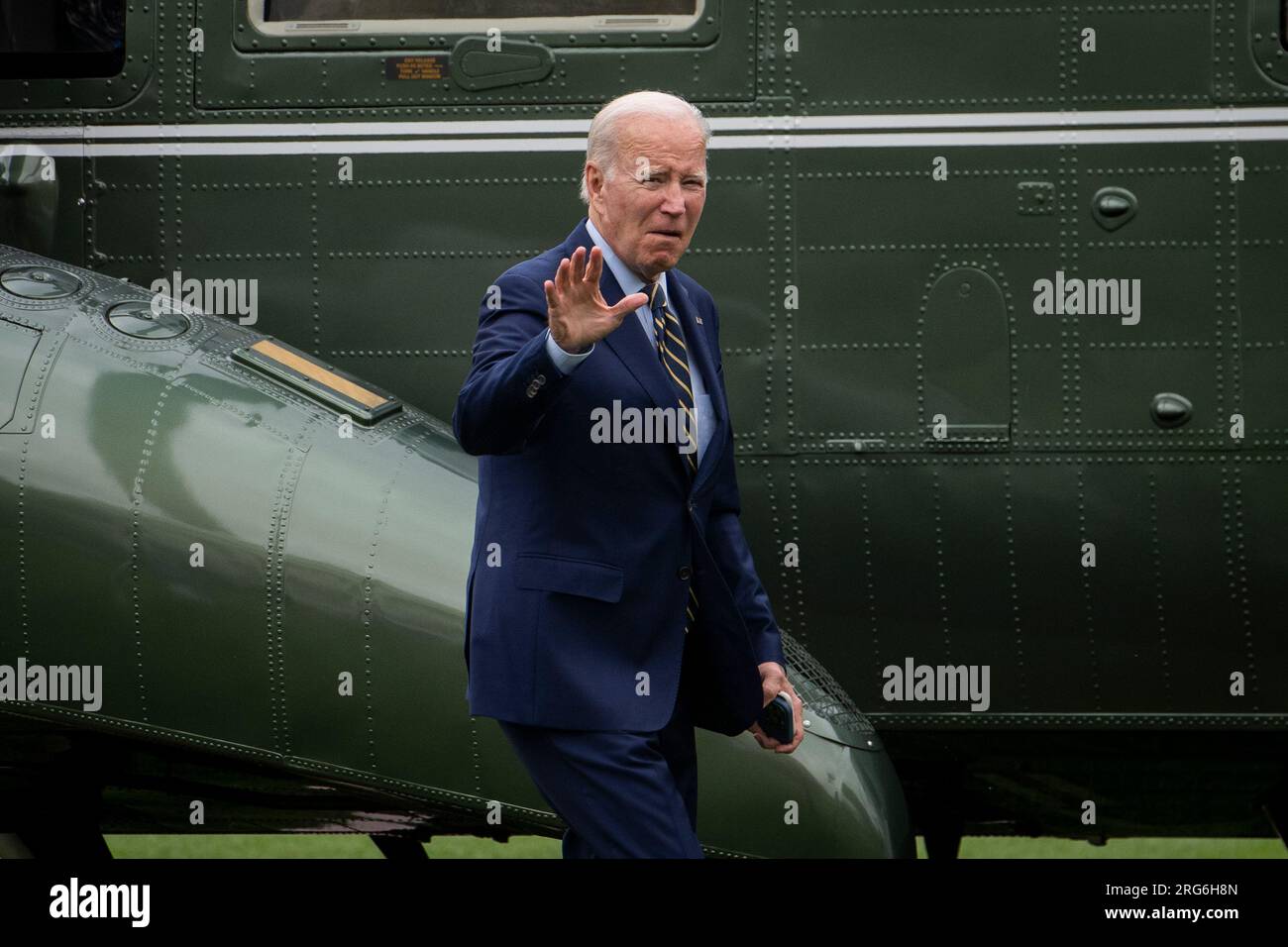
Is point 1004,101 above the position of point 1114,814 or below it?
above

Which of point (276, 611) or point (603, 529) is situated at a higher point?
point (276, 611)

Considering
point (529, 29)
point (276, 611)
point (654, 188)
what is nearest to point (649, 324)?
point (654, 188)

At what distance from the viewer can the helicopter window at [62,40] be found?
570 cm

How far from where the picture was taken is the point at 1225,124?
5.50 metres

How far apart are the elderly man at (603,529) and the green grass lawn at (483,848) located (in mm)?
4707

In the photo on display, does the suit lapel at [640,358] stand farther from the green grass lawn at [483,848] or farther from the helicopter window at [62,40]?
the green grass lawn at [483,848]

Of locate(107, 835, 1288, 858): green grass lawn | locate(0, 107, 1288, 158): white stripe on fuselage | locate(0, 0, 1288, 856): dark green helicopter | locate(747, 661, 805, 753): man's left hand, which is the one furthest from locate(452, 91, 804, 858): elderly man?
locate(107, 835, 1288, 858): green grass lawn

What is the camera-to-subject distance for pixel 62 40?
572 centimetres

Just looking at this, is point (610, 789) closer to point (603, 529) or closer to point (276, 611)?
point (603, 529)

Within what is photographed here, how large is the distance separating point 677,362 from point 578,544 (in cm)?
46

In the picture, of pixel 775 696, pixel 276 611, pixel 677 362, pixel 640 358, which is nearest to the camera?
pixel 640 358
